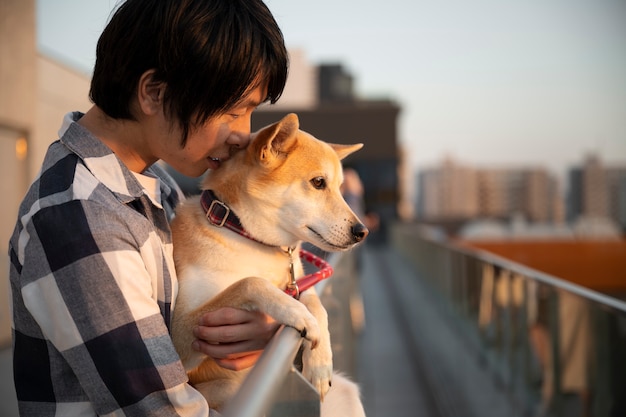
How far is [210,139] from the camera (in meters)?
1.48

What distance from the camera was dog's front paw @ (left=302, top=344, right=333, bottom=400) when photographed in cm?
143

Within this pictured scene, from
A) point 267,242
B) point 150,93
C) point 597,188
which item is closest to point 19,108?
point 267,242

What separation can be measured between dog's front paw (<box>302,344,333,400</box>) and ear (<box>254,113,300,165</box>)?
68 centimetres

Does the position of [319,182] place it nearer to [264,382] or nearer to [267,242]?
[267,242]

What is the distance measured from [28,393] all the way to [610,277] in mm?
17222

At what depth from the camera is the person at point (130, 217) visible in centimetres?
104

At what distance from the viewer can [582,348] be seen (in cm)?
284

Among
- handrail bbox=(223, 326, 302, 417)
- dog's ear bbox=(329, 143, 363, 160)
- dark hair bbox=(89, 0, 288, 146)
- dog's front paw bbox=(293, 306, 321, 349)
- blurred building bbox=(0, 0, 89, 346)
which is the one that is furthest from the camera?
blurred building bbox=(0, 0, 89, 346)

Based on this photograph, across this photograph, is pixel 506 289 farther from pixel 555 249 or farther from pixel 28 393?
pixel 555 249

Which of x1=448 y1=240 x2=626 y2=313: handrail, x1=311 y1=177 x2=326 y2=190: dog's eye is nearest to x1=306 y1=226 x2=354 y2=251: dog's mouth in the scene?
x1=311 y1=177 x2=326 y2=190: dog's eye

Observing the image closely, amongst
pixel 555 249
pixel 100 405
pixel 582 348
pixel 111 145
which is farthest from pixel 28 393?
pixel 555 249

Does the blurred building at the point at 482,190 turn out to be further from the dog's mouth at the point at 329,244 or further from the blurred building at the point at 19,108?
the dog's mouth at the point at 329,244

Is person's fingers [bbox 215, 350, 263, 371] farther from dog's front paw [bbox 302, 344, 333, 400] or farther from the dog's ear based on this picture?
the dog's ear

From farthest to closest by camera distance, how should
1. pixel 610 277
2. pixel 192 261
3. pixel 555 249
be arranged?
pixel 555 249, pixel 610 277, pixel 192 261
